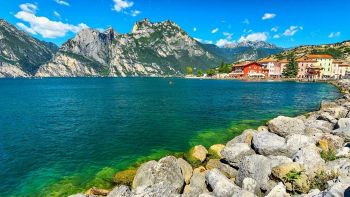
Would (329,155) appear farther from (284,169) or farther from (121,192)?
(121,192)

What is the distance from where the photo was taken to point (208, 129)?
1836 inches

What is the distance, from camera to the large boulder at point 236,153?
25.5 metres

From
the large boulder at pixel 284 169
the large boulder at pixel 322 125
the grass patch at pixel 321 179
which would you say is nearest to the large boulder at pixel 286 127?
the large boulder at pixel 322 125

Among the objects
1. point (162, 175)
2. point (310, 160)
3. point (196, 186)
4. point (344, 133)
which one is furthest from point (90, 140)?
point (344, 133)

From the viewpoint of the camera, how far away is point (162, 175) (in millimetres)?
21781

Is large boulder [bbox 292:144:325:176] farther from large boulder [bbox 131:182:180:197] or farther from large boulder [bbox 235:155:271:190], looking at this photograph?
large boulder [bbox 131:182:180:197]

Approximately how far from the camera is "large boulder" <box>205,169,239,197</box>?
1922 centimetres

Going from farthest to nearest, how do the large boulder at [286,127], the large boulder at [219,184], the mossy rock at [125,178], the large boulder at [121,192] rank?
the large boulder at [286,127] → the mossy rock at [125,178] → the large boulder at [121,192] → the large boulder at [219,184]

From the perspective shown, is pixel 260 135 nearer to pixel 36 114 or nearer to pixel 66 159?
pixel 66 159

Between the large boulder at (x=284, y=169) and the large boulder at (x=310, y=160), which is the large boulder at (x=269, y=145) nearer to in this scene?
the large boulder at (x=310, y=160)

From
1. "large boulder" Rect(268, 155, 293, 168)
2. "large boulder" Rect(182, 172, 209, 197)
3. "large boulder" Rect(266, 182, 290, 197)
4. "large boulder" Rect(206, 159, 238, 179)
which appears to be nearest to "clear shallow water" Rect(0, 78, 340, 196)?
"large boulder" Rect(182, 172, 209, 197)

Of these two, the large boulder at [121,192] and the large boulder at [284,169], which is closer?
the large boulder at [284,169]

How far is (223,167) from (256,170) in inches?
194

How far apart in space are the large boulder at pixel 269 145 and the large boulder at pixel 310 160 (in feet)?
8.22
